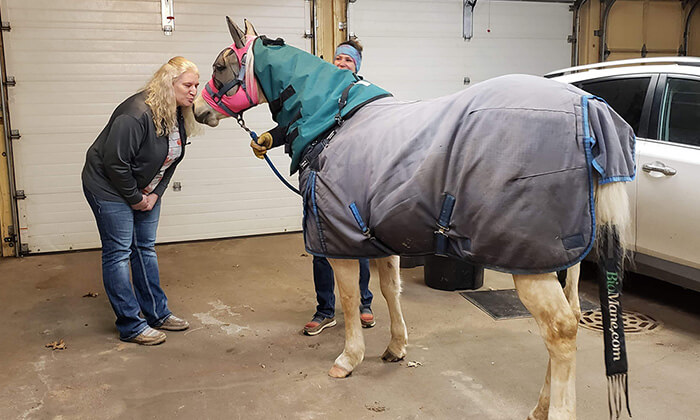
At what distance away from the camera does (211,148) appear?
6477 mm

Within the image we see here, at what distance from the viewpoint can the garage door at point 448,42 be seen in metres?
6.78

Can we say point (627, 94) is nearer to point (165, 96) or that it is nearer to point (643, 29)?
point (165, 96)

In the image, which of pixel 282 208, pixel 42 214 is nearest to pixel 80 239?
pixel 42 214

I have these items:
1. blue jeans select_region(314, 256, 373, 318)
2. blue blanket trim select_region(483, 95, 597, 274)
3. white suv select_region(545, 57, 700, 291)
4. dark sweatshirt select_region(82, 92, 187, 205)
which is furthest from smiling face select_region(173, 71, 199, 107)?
white suv select_region(545, 57, 700, 291)

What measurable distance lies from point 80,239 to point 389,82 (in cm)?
381

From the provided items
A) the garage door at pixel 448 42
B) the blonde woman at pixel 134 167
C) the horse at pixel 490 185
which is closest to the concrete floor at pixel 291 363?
the blonde woman at pixel 134 167

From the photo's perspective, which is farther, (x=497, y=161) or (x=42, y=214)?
(x=42, y=214)

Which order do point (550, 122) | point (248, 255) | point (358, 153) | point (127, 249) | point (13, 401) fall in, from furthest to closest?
point (248, 255) → point (127, 249) → point (13, 401) → point (358, 153) → point (550, 122)

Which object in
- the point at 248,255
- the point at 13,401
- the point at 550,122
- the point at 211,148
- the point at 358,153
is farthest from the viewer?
the point at 211,148

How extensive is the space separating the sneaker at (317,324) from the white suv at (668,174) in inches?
72.8

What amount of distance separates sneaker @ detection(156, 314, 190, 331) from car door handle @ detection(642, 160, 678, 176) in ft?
10.2

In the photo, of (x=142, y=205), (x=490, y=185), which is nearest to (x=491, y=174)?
(x=490, y=185)

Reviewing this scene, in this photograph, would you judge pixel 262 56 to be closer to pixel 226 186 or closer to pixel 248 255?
pixel 248 255

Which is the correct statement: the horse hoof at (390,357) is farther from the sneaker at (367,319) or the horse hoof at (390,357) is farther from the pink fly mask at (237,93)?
the pink fly mask at (237,93)
